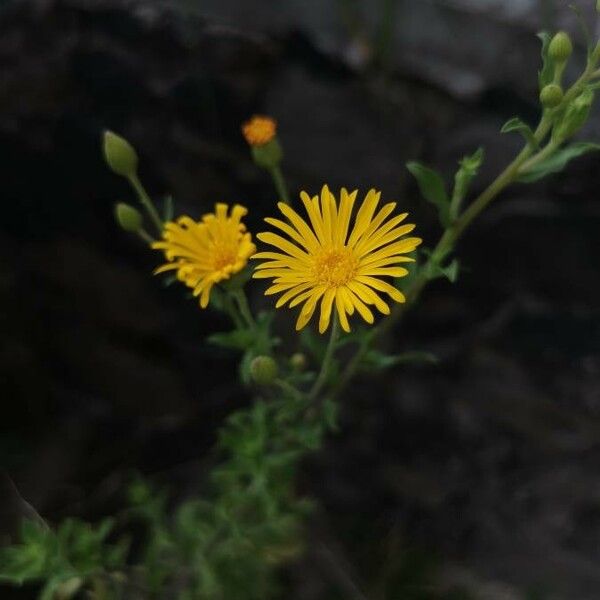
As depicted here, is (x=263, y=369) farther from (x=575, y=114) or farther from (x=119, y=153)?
(x=575, y=114)

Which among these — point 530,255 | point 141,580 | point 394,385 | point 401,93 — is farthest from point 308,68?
point 141,580

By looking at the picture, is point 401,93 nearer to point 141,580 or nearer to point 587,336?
point 587,336

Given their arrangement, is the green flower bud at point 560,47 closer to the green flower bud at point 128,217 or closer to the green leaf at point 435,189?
the green leaf at point 435,189

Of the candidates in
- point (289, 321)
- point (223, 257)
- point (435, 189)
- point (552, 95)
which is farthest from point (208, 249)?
point (289, 321)

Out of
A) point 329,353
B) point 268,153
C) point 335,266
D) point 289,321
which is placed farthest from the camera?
point 289,321

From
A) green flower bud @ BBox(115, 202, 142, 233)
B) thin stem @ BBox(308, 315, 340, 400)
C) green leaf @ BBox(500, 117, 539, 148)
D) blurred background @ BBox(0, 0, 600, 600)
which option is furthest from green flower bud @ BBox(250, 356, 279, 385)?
blurred background @ BBox(0, 0, 600, 600)

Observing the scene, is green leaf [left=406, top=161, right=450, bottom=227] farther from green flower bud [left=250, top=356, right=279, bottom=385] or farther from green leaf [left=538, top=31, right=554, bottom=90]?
green flower bud [left=250, top=356, right=279, bottom=385]

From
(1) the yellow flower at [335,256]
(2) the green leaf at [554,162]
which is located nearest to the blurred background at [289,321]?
(2) the green leaf at [554,162]
